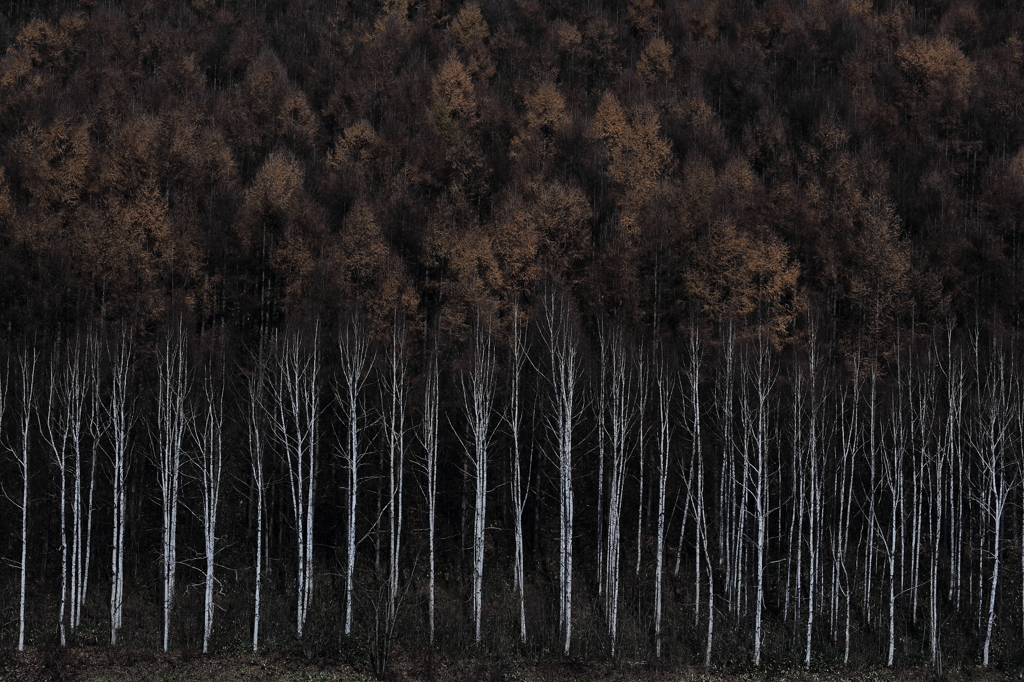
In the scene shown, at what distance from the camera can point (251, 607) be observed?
2922 centimetres

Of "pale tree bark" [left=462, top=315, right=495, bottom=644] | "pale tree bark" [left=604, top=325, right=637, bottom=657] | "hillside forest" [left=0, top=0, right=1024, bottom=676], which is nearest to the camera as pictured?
"pale tree bark" [left=462, top=315, right=495, bottom=644]

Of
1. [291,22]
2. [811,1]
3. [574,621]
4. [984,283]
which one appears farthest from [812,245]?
[291,22]

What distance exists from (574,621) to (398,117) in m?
50.0

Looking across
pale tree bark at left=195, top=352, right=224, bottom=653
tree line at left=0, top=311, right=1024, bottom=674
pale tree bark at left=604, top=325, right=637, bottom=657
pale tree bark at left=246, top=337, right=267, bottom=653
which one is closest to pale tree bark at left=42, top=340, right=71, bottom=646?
tree line at left=0, top=311, right=1024, bottom=674

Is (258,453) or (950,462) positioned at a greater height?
(258,453)

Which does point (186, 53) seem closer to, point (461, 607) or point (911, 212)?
point (911, 212)

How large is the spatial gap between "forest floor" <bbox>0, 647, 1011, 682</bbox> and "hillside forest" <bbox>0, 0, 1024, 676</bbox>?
2.22 ft

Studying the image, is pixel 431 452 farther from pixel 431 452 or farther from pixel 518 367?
pixel 518 367

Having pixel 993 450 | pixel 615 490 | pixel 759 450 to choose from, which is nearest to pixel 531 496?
pixel 615 490

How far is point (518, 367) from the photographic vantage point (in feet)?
93.5

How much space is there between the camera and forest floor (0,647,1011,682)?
24.5 m

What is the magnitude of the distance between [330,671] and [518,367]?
35.5 feet

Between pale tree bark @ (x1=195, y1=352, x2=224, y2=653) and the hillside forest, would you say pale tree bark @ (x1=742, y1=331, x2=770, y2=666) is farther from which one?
pale tree bark @ (x1=195, y1=352, x2=224, y2=653)

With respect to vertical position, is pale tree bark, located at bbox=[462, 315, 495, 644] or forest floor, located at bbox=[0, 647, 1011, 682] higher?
pale tree bark, located at bbox=[462, 315, 495, 644]
